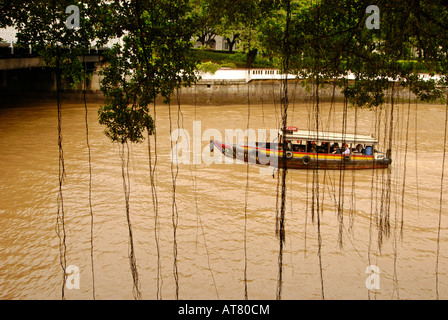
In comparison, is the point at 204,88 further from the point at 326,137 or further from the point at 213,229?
the point at 213,229

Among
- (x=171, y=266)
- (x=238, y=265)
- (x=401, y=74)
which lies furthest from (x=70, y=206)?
(x=401, y=74)

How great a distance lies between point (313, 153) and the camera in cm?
1291

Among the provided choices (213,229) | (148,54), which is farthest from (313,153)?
(148,54)

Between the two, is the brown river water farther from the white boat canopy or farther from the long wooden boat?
the white boat canopy

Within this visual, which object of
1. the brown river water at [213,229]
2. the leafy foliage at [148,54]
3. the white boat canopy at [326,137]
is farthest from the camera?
the white boat canopy at [326,137]

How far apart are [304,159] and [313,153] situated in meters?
0.32

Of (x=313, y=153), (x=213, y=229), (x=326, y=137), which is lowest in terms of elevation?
(x=213, y=229)

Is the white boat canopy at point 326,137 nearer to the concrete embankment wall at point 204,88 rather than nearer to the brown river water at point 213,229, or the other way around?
the brown river water at point 213,229

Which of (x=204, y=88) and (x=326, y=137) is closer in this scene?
(x=326, y=137)

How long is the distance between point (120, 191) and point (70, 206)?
135 centimetres

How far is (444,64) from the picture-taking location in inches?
271

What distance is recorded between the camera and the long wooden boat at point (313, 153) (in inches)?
506

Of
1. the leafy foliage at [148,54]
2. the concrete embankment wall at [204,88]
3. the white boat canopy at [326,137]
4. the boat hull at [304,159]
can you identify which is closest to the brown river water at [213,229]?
the boat hull at [304,159]

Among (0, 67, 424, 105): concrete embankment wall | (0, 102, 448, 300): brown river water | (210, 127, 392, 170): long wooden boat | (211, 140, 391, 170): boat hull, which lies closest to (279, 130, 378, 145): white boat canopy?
(210, 127, 392, 170): long wooden boat
